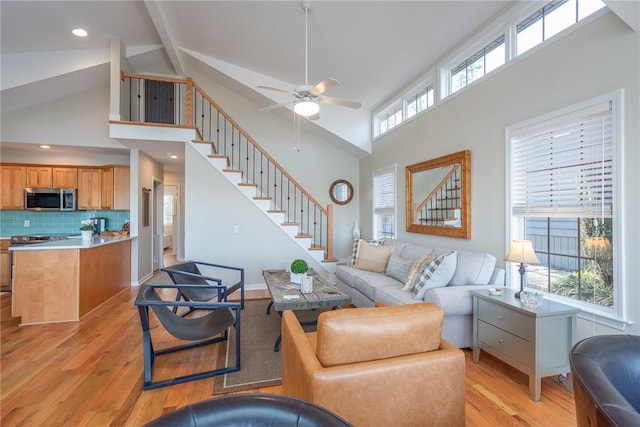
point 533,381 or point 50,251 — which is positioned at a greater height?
point 50,251

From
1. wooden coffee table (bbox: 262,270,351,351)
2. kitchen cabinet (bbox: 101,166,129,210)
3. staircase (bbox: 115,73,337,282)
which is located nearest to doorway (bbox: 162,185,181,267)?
kitchen cabinet (bbox: 101,166,129,210)

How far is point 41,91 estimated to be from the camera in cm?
487

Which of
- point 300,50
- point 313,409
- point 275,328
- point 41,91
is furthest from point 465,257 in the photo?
point 41,91

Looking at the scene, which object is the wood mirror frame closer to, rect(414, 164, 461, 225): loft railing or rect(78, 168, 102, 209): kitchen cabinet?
rect(414, 164, 461, 225): loft railing

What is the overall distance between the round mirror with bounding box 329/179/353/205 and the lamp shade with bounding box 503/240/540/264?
4.48 m

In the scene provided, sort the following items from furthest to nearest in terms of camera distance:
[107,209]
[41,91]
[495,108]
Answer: [107,209] → [41,91] → [495,108]

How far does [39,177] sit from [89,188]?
85 cm

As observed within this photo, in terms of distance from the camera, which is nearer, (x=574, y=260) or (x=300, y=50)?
(x=574, y=260)

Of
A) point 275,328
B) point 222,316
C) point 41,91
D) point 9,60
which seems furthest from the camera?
point 41,91

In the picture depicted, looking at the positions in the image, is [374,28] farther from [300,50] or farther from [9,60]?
[9,60]

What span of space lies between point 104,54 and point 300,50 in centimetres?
332

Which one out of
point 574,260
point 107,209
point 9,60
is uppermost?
point 9,60

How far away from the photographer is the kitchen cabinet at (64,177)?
222 inches

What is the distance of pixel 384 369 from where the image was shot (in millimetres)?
1454
